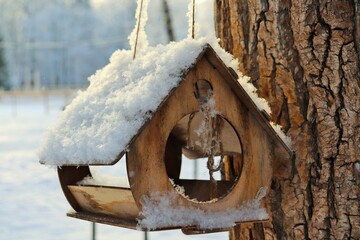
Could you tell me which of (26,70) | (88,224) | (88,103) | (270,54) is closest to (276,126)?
(270,54)

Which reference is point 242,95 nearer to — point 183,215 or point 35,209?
point 183,215

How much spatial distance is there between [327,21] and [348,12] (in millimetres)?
56

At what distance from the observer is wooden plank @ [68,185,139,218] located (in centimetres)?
158

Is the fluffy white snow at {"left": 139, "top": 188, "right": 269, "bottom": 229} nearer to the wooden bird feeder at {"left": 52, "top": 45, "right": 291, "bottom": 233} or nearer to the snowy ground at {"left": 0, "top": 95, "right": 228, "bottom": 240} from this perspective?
the wooden bird feeder at {"left": 52, "top": 45, "right": 291, "bottom": 233}

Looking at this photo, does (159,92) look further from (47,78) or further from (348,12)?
(47,78)

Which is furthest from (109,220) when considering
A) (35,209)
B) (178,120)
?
(35,209)

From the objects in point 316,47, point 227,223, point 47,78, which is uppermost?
point 47,78

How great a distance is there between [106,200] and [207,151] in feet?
0.93

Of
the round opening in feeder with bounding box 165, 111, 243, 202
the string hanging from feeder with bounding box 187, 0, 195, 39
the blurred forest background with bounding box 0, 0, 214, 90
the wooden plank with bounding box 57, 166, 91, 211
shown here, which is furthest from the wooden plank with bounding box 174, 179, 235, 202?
the blurred forest background with bounding box 0, 0, 214, 90

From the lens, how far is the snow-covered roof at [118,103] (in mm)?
1493

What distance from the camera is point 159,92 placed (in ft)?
5.06

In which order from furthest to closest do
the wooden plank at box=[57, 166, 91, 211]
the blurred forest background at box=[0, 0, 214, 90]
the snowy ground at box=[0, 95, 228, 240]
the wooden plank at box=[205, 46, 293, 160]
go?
the blurred forest background at box=[0, 0, 214, 90], the snowy ground at box=[0, 95, 228, 240], the wooden plank at box=[57, 166, 91, 211], the wooden plank at box=[205, 46, 293, 160]

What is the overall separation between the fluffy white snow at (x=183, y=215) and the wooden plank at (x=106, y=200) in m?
0.04

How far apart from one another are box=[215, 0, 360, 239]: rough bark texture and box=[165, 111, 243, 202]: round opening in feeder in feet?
0.43
